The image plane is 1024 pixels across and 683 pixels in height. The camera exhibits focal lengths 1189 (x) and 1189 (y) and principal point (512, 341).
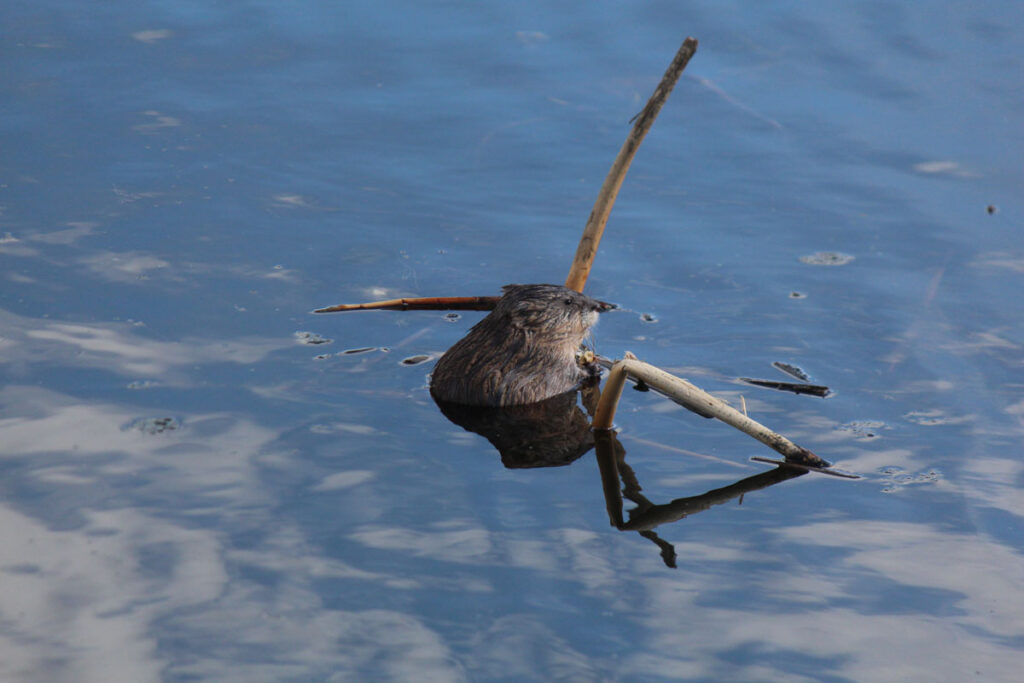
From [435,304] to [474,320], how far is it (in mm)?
257

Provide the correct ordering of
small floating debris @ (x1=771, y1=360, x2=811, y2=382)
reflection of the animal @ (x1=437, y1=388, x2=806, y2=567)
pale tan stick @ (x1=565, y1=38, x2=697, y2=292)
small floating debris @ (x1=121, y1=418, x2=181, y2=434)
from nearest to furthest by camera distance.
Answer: reflection of the animal @ (x1=437, y1=388, x2=806, y2=567) < small floating debris @ (x1=121, y1=418, x2=181, y2=434) < pale tan stick @ (x1=565, y1=38, x2=697, y2=292) < small floating debris @ (x1=771, y1=360, x2=811, y2=382)

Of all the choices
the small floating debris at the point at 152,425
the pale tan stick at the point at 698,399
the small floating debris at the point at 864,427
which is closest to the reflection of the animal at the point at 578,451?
the pale tan stick at the point at 698,399

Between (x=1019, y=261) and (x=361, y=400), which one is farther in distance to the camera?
(x=1019, y=261)

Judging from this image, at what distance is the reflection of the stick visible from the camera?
5270mm

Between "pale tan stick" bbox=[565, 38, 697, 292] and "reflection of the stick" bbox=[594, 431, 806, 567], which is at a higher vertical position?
"pale tan stick" bbox=[565, 38, 697, 292]

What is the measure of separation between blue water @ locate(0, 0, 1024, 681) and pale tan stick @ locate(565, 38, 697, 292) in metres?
0.51

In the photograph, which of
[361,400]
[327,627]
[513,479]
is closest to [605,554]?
[513,479]

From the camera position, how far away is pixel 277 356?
6340 millimetres

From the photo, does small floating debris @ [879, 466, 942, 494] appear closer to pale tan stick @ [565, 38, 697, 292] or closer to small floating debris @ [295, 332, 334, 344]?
pale tan stick @ [565, 38, 697, 292]

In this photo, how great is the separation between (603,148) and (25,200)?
166 inches

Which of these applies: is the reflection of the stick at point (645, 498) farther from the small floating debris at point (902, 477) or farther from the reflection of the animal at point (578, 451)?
the small floating debris at point (902, 477)

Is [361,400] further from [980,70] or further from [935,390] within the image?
[980,70]

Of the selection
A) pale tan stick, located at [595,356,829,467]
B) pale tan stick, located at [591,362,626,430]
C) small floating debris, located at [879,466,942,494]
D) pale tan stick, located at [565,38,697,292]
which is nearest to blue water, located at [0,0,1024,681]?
small floating debris, located at [879,466,942,494]

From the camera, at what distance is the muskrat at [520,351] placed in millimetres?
6289
